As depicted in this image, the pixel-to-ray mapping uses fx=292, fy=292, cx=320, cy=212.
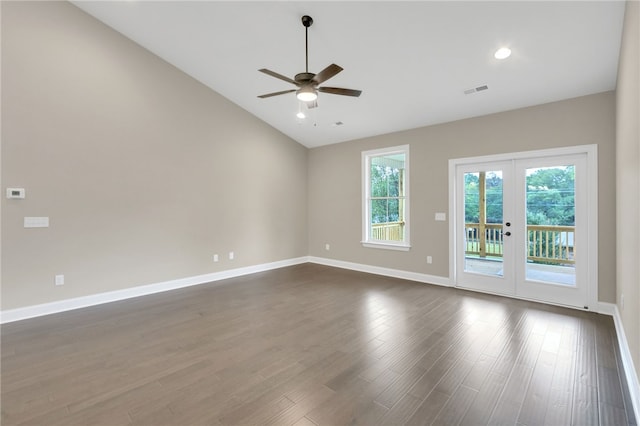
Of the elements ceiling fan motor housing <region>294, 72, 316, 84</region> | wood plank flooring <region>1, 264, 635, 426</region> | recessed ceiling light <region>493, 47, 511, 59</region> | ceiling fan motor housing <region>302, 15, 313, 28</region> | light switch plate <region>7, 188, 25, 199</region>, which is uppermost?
ceiling fan motor housing <region>302, 15, 313, 28</region>

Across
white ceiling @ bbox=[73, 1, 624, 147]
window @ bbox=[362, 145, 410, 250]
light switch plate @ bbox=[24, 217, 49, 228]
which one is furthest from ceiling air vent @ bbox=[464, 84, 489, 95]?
light switch plate @ bbox=[24, 217, 49, 228]

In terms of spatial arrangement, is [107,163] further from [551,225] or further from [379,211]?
[551,225]

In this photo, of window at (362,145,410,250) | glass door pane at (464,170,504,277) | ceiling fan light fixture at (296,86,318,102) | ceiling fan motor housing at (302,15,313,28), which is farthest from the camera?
window at (362,145,410,250)

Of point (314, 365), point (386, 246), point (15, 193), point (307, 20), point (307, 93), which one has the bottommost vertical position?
point (314, 365)

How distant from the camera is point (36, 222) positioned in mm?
3719

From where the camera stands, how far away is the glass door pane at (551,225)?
158 inches

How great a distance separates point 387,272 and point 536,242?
2548 mm

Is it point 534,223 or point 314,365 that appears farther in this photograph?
point 534,223

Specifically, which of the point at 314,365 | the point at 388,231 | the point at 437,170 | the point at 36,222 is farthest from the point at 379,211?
the point at 36,222

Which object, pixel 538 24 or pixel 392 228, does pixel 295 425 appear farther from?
pixel 392 228

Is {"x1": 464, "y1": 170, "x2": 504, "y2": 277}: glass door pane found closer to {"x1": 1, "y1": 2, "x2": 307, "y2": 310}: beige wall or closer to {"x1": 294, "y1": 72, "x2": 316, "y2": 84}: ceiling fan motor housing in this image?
{"x1": 294, "y1": 72, "x2": 316, "y2": 84}: ceiling fan motor housing

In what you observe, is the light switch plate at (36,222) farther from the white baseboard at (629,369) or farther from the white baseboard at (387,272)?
the white baseboard at (629,369)

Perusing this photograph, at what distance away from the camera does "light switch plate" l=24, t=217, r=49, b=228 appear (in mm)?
3658

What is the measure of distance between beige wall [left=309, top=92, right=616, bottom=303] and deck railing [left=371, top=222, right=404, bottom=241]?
0.33 m
